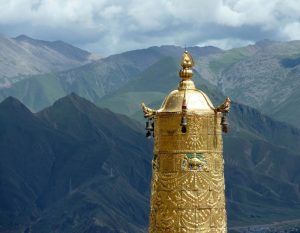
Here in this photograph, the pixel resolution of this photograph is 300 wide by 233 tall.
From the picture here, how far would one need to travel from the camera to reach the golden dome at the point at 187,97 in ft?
59.3

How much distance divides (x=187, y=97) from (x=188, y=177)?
121cm

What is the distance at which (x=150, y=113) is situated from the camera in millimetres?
18281

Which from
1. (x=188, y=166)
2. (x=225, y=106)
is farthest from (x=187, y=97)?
(x=188, y=166)

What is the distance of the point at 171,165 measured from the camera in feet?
58.9

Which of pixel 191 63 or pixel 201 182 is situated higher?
pixel 191 63

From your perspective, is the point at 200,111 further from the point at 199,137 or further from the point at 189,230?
the point at 189,230

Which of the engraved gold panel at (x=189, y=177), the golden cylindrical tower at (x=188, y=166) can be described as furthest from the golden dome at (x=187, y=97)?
the engraved gold panel at (x=189, y=177)

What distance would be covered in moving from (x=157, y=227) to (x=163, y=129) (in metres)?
1.42

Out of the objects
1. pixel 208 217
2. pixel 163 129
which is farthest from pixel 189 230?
pixel 163 129

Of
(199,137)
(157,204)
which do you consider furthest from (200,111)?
(157,204)

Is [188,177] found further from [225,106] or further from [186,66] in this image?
[186,66]

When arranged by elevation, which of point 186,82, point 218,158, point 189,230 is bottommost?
point 189,230

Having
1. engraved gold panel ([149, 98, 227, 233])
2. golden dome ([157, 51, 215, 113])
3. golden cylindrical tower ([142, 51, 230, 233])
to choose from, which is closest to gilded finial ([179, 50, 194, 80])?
golden dome ([157, 51, 215, 113])

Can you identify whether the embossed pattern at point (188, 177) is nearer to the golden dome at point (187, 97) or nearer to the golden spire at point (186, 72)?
the golden dome at point (187, 97)
